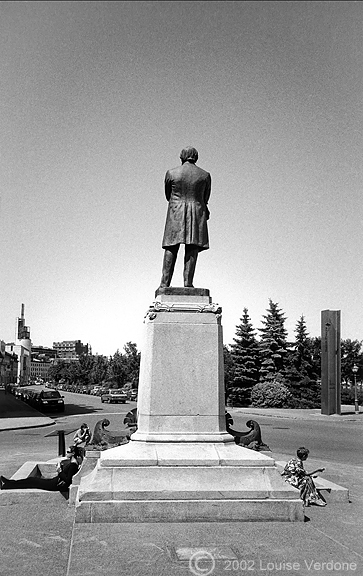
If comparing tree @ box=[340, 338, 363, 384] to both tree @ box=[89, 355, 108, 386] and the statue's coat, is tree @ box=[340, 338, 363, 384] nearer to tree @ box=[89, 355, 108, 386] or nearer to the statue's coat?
tree @ box=[89, 355, 108, 386]

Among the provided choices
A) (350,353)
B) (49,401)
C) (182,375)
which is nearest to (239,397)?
(49,401)

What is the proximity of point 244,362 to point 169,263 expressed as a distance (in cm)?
3837

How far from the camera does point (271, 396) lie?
1618 inches

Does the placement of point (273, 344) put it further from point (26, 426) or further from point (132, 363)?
point (132, 363)

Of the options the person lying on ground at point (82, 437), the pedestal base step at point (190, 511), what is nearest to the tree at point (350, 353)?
the person lying on ground at point (82, 437)

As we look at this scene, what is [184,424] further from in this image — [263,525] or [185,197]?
[185,197]

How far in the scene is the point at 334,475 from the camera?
11883 mm

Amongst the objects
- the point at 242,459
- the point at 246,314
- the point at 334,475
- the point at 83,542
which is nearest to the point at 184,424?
the point at 242,459

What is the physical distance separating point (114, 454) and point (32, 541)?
59.7 inches

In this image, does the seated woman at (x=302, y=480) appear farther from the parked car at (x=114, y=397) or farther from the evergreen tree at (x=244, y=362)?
the parked car at (x=114, y=397)

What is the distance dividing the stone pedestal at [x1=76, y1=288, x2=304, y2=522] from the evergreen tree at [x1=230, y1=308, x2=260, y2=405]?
Result: 1420 inches

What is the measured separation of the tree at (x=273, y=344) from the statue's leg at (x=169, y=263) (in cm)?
3743

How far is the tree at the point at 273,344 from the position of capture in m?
47.0

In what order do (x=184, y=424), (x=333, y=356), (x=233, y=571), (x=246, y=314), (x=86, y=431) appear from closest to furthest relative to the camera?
(x=233, y=571) < (x=184, y=424) < (x=86, y=431) < (x=333, y=356) < (x=246, y=314)
